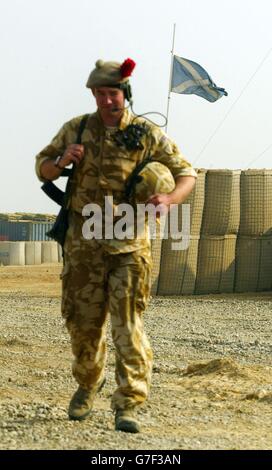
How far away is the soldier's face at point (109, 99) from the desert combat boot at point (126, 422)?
5.28 feet

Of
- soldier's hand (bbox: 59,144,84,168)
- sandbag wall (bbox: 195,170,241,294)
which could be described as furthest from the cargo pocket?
sandbag wall (bbox: 195,170,241,294)

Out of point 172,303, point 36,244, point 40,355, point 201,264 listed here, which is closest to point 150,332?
point 40,355

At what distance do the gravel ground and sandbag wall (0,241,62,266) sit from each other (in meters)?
14.7

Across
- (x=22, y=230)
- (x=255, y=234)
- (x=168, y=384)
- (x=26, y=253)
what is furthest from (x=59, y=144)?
(x=22, y=230)

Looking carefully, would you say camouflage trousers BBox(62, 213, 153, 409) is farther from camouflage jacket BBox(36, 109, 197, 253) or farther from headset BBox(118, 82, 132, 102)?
headset BBox(118, 82, 132, 102)

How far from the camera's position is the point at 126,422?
5.83 meters

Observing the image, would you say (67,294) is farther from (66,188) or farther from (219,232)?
(219,232)

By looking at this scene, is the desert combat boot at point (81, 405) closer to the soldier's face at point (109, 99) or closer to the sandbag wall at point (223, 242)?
the soldier's face at point (109, 99)

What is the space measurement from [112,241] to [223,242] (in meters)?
11.4

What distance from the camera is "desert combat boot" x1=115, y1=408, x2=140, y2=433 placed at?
582 centimetres

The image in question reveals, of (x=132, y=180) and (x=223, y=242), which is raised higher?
(x=132, y=180)

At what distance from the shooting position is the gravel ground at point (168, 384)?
5.77 m

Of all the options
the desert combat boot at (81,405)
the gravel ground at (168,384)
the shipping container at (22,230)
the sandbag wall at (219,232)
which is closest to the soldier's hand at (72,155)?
the desert combat boot at (81,405)
